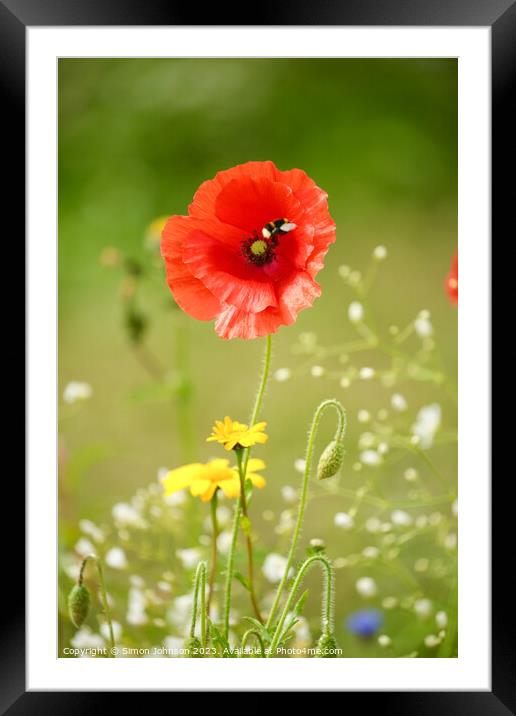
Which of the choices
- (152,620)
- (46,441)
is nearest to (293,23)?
(46,441)

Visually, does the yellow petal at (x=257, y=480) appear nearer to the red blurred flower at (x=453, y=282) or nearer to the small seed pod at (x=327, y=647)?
the small seed pod at (x=327, y=647)

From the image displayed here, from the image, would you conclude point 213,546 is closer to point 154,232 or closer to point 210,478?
point 210,478

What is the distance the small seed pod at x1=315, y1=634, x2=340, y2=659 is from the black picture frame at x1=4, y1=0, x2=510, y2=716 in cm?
5

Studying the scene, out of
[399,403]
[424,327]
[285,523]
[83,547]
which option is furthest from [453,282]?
[83,547]

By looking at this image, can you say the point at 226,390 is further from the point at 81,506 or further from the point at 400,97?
the point at 400,97

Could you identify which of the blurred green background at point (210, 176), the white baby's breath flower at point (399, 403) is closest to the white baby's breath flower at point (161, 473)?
the blurred green background at point (210, 176)

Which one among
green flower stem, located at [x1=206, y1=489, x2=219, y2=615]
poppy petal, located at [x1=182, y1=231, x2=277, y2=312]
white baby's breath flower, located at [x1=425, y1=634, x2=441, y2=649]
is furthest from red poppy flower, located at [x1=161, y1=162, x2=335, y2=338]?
white baby's breath flower, located at [x1=425, y1=634, x2=441, y2=649]

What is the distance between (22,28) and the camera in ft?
4.15

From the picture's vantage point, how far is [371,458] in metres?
1.39

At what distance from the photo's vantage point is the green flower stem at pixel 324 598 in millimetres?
1226

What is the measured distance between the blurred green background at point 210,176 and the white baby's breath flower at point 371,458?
0.03 m

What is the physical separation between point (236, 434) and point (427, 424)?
0.27 metres

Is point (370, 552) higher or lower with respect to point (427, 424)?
lower

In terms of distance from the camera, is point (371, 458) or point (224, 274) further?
point (371, 458)
